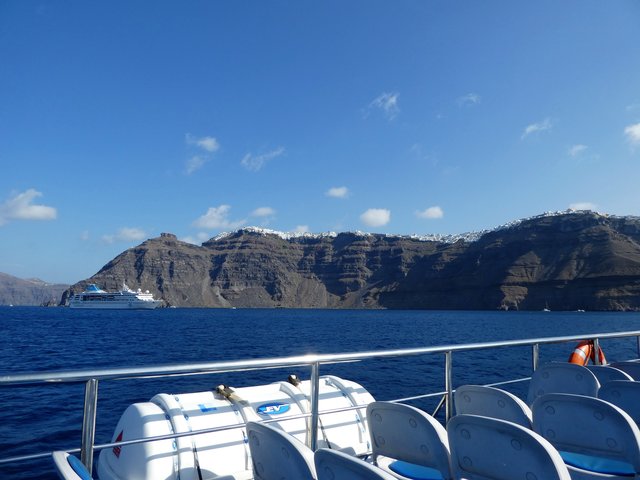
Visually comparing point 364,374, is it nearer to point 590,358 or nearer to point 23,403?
point 23,403

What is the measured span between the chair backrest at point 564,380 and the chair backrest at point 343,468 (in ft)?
11.5

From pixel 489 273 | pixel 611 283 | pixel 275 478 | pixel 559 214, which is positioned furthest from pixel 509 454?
pixel 559 214

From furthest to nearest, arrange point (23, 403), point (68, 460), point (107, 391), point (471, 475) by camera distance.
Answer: point (107, 391)
point (23, 403)
point (471, 475)
point (68, 460)

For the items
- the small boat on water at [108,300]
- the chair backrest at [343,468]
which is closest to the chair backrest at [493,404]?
the chair backrest at [343,468]

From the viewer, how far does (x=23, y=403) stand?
14617 mm

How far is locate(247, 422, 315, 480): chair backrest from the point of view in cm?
198

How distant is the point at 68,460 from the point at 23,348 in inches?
1524

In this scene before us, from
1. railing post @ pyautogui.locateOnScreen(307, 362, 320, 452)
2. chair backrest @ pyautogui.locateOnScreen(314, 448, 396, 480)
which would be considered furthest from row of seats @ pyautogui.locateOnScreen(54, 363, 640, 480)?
railing post @ pyautogui.locateOnScreen(307, 362, 320, 452)

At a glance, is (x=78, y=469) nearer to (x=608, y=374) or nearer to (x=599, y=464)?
(x=599, y=464)

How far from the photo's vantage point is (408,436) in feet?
9.22

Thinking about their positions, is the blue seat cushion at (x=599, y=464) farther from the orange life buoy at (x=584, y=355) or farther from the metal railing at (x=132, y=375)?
the orange life buoy at (x=584, y=355)

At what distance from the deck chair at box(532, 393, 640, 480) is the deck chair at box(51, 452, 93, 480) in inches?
107

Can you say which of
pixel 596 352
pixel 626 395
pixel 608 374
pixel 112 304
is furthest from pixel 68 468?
pixel 112 304

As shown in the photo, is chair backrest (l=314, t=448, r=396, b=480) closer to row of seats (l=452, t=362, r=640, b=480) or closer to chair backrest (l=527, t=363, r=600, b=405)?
row of seats (l=452, t=362, r=640, b=480)
